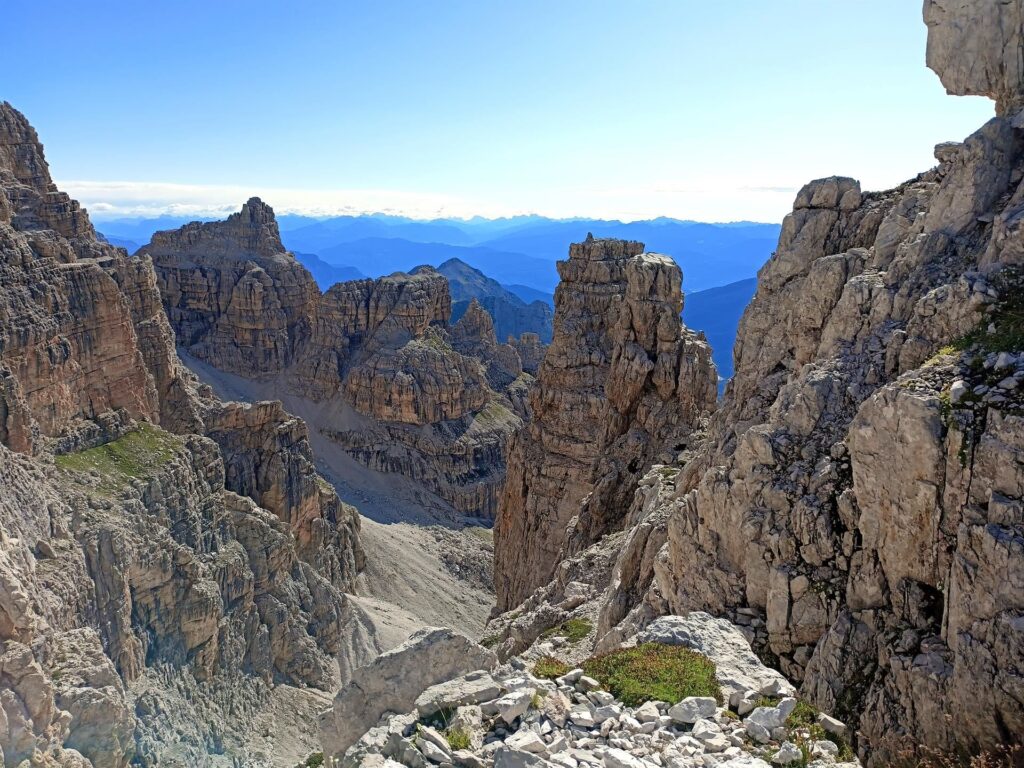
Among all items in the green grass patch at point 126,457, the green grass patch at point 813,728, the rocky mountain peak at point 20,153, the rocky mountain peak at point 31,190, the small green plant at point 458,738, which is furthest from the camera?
the rocky mountain peak at point 20,153

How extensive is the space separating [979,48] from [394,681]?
68.5ft

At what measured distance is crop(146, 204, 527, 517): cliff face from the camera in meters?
119

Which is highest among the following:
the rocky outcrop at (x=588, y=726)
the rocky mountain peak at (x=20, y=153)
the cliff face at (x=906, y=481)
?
the rocky mountain peak at (x=20, y=153)

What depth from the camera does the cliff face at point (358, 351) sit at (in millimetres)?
118875

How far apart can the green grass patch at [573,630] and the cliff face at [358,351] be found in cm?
8415

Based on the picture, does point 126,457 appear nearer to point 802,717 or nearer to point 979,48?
point 802,717

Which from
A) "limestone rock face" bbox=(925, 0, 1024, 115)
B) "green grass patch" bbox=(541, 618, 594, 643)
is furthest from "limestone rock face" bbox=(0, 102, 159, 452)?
"limestone rock face" bbox=(925, 0, 1024, 115)

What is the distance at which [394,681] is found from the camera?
44.1ft

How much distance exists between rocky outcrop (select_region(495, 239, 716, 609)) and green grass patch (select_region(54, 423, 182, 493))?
2614 cm

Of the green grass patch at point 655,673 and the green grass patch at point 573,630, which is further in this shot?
the green grass patch at point 573,630

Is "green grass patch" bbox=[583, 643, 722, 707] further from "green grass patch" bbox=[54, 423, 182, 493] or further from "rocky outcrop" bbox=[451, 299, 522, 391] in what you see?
"rocky outcrop" bbox=[451, 299, 522, 391]

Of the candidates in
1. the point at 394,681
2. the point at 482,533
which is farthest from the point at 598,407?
the point at 482,533

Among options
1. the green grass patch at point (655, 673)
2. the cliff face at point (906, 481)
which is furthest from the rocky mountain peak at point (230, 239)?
the green grass patch at point (655, 673)

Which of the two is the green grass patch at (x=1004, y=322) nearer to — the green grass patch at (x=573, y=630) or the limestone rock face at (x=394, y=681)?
the limestone rock face at (x=394, y=681)
